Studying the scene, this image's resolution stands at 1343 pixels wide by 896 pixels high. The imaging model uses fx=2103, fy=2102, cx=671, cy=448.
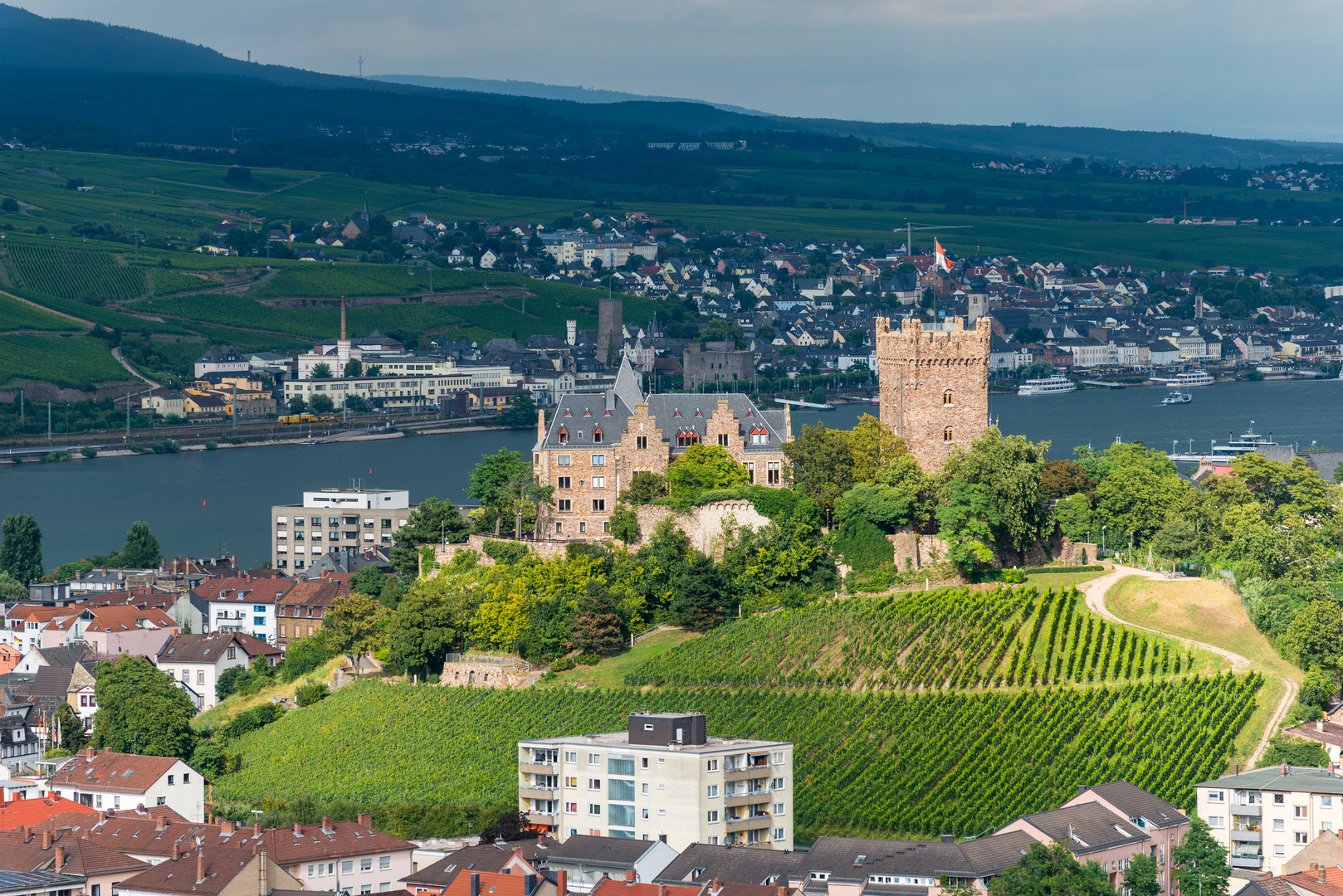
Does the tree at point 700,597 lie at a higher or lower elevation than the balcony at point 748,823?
higher

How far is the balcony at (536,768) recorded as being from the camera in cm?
4272

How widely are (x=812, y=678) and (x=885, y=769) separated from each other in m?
5.07

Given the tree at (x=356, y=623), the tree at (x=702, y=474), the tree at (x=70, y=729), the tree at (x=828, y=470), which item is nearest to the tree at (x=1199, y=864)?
the tree at (x=828, y=470)

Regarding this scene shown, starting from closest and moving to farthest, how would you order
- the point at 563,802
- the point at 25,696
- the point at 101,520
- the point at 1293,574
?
1. the point at 563,802
2. the point at 1293,574
3. the point at 25,696
4. the point at 101,520

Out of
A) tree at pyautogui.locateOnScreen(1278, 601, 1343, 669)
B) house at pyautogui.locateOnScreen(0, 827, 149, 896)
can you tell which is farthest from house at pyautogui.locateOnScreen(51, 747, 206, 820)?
tree at pyautogui.locateOnScreen(1278, 601, 1343, 669)

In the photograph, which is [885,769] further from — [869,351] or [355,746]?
[869,351]

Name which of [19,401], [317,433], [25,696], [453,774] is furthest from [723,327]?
[453,774]

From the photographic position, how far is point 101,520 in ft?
329

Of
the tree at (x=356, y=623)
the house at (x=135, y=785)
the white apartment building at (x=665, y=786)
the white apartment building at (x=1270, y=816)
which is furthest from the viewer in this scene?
the tree at (x=356, y=623)

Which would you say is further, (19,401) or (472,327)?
(472,327)

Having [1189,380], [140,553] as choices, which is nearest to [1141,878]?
[140,553]

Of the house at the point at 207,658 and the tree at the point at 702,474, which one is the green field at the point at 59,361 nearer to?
the house at the point at 207,658

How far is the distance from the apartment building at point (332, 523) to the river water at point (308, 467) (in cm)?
168

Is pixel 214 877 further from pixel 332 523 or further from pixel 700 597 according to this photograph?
pixel 332 523
